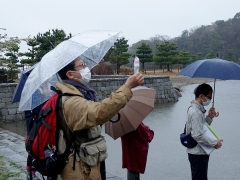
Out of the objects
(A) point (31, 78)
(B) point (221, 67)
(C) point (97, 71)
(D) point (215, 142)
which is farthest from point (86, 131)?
(C) point (97, 71)

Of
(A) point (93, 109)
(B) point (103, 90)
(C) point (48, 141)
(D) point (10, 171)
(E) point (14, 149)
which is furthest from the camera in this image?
(B) point (103, 90)

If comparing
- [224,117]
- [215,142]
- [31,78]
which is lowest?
[224,117]

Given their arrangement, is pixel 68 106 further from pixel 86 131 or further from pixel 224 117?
pixel 224 117

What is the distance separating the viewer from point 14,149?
19.9 feet

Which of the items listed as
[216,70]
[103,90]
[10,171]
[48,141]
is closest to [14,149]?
[10,171]

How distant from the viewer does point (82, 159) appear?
2.22 m

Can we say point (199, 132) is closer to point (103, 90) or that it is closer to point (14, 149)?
point (14, 149)

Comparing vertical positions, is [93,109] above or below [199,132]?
above

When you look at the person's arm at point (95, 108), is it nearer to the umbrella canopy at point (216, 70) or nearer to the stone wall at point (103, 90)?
the umbrella canopy at point (216, 70)

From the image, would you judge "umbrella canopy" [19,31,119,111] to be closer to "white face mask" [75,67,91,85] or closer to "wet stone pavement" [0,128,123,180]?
"white face mask" [75,67,91,85]

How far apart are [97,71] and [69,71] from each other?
2013 cm

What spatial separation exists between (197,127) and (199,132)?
2.1 inches

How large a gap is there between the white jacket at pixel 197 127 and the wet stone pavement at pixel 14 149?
1.46m

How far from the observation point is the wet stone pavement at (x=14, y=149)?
16.9 ft
